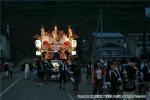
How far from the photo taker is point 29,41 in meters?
102

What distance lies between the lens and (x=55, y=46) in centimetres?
4856

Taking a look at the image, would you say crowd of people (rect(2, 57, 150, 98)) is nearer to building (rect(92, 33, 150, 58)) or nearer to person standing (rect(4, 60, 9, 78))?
person standing (rect(4, 60, 9, 78))

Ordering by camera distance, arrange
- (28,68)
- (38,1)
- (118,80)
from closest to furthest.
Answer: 1. (118,80)
2. (28,68)
3. (38,1)

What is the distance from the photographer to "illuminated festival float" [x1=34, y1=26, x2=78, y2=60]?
46281 millimetres

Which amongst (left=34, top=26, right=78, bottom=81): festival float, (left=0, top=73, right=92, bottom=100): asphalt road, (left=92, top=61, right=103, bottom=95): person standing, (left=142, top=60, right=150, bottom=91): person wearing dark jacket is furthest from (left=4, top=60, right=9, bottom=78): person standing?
(left=142, top=60, right=150, bottom=91): person wearing dark jacket

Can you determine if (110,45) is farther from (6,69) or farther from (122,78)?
(122,78)

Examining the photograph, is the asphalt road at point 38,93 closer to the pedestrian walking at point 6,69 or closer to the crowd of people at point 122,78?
the crowd of people at point 122,78

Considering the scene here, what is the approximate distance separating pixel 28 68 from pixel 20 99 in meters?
23.2

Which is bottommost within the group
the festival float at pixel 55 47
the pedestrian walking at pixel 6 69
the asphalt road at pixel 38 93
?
the asphalt road at pixel 38 93

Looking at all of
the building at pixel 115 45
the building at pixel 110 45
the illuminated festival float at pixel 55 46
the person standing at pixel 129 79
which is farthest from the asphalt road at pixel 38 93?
the building at pixel 110 45

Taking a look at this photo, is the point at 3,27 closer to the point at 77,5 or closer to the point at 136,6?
the point at 77,5

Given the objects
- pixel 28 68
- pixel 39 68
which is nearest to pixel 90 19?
pixel 28 68

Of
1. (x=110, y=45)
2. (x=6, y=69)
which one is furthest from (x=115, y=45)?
(x=6, y=69)

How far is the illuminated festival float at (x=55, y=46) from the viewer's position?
152 ft
